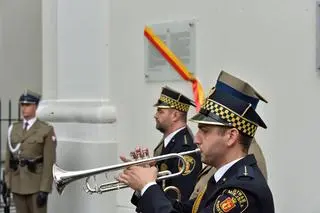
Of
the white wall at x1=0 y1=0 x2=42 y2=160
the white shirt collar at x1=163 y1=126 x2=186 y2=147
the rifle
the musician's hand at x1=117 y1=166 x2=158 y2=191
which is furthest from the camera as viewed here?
the white wall at x1=0 y1=0 x2=42 y2=160

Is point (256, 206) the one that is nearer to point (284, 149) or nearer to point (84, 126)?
point (284, 149)

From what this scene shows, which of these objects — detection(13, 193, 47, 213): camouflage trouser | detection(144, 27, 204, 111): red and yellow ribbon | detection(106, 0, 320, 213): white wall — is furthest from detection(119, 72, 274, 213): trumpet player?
detection(13, 193, 47, 213): camouflage trouser

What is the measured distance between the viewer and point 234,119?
295cm

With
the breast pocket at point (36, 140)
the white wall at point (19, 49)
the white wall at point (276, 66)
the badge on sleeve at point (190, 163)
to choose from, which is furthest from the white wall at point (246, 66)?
the white wall at point (19, 49)

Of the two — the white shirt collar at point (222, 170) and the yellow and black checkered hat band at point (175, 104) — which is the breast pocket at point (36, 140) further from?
the white shirt collar at point (222, 170)

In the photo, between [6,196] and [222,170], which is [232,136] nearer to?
[222,170]

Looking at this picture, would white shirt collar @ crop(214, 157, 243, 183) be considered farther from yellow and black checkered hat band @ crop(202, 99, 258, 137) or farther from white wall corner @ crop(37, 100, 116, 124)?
white wall corner @ crop(37, 100, 116, 124)

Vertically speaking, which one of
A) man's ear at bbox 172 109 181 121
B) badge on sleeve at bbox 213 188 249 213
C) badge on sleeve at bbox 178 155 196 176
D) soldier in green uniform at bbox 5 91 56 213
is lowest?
soldier in green uniform at bbox 5 91 56 213

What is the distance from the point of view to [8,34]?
37.2 feet

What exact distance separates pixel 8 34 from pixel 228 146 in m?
9.05

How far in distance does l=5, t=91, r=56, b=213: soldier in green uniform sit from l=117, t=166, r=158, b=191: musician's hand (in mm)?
4005

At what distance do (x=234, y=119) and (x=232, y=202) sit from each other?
0.40 meters

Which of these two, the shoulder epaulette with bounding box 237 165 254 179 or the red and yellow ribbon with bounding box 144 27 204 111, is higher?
the red and yellow ribbon with bounding box 144 27 204 111

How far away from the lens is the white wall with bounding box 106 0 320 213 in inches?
209
